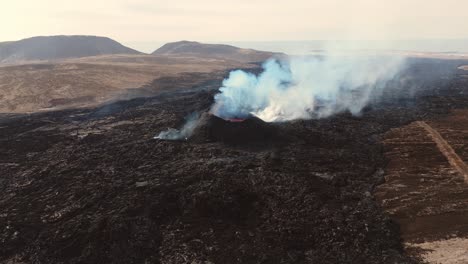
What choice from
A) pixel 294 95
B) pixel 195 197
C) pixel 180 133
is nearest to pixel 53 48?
pixel 294 95

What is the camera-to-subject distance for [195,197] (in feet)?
76.8

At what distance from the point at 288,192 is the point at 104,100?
148 ft

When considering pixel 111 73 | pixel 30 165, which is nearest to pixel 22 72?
pixel 111 73

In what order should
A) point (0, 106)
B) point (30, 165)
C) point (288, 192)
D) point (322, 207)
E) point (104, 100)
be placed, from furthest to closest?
point (104, 100), point (0, 106), point (30, 165), point (288, 192), point (322, 207)

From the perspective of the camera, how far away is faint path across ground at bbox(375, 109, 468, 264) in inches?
739

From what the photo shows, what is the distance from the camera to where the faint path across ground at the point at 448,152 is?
89.7 feet

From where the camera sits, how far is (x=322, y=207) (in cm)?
2252

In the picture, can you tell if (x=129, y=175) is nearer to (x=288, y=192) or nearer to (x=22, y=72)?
(x=288, y=192)

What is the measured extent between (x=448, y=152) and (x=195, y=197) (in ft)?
65.6

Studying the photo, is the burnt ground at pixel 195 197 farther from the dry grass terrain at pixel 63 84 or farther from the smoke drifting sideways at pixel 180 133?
the dry grass terrain at pixel 63 84

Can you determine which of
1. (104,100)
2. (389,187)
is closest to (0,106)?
(104,100)

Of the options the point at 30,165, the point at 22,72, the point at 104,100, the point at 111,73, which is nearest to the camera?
the point at 30,165

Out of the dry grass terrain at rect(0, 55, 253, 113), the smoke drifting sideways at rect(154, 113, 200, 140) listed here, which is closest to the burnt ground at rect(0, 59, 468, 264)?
the smoke drifting sideways at rect(154, 113, 200, 140)

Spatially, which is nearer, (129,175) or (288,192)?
(288,192)
